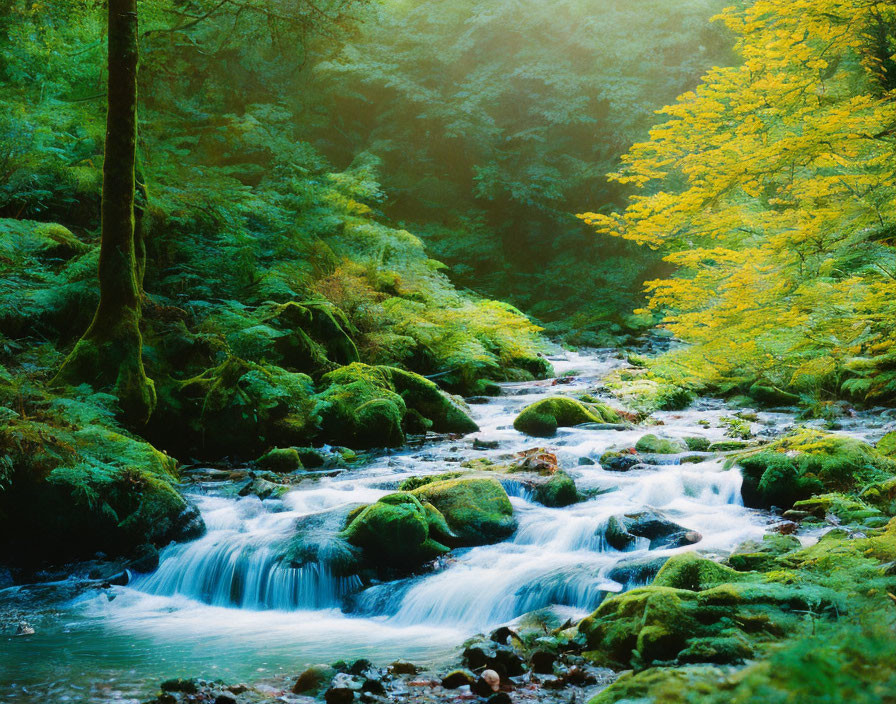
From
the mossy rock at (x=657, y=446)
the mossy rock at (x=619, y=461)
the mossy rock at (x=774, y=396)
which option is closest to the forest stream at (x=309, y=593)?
the mossy rock at (x=619, y=461)

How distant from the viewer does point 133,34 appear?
6910mm

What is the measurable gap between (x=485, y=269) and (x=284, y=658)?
72.9ft

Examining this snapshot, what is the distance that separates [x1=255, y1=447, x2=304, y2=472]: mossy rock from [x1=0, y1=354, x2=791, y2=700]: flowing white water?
73 cm

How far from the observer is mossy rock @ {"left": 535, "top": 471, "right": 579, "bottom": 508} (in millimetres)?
6730

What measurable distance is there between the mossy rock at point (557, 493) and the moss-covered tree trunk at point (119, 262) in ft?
14.9

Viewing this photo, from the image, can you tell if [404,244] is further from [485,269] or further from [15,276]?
[485,269]

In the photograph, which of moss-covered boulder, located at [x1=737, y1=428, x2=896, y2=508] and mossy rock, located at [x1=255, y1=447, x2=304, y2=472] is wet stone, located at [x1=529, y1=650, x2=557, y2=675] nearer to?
moss-covered boulder, located at [x1=737, y1=428, x2=896, y2=508]

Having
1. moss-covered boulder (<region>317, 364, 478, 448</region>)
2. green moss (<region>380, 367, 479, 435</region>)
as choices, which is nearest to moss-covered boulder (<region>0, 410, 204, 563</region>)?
moss-covered boulder (<region>317, 364, 478, 448</region>)

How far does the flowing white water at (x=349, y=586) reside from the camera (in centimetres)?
439

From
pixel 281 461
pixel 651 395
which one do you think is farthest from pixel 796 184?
pixel 651 395

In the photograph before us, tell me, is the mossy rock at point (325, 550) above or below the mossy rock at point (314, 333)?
below

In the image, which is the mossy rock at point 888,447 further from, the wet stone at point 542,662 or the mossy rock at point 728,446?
the wet stone at point 542,662

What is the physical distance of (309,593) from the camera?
5309mm

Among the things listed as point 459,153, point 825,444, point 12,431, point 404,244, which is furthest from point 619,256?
point 12,431
